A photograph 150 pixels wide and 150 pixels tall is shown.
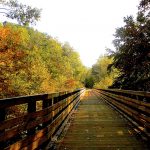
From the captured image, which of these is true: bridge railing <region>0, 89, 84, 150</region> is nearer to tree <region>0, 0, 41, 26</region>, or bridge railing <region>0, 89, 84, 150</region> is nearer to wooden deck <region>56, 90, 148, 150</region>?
wooden deck <region>56, 90, 148, 150</region>

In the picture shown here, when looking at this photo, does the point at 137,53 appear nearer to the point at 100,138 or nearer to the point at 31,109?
the point at 100,138

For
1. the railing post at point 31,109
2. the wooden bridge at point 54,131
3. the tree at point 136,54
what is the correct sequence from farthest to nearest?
the tree at point 136,54
the railing post at point 31,109
the wooden bridge at point 54,131

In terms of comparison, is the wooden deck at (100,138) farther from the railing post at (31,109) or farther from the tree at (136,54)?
the tree at (136,54)

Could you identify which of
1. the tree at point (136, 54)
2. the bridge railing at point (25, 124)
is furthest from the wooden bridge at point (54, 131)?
the tree at point (136, 54)

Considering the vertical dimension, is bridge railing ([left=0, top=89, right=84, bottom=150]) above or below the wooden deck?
above

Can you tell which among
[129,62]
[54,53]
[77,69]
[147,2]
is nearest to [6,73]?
[129,62]

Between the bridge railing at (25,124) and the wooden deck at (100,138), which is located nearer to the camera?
the bridge railing at (25,124)

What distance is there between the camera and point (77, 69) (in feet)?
362

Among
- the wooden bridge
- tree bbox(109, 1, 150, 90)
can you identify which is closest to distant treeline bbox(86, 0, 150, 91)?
tree bbox(109, 1, 150, 90)

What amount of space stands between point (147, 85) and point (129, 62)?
2175 millimetres

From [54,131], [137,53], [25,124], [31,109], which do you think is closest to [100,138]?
[54,131]

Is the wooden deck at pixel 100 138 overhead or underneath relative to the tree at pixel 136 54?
underneath

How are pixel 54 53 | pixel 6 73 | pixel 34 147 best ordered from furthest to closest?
pixel 54 53 → pixel 6 73 → pixel 34 147

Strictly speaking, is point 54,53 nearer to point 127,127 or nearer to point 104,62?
point 104,62
